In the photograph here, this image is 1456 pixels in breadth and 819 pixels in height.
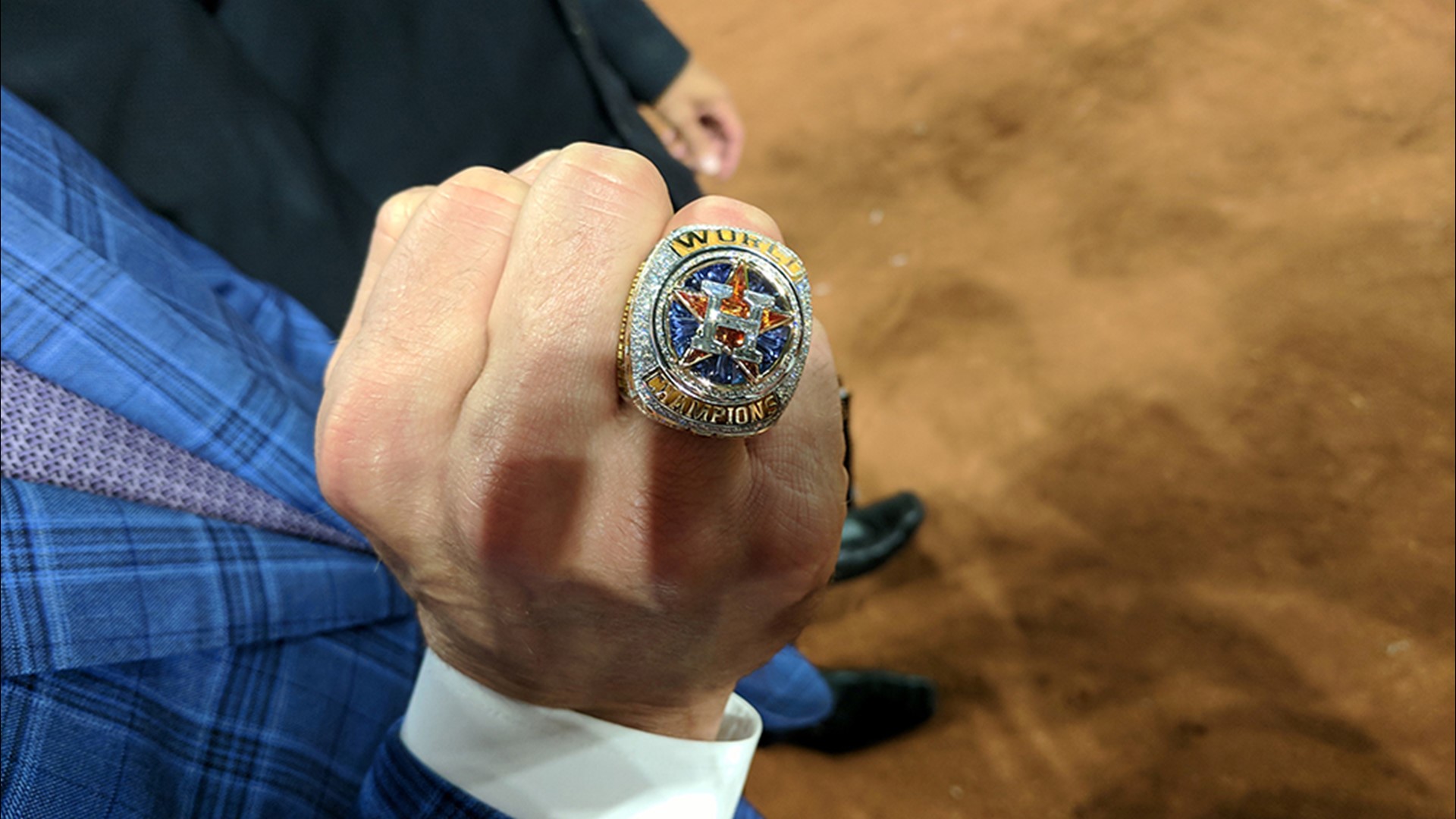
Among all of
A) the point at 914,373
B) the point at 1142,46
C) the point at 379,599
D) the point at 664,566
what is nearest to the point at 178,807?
the point at 379,599

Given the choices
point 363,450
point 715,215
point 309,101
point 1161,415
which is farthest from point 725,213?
point 1161,415

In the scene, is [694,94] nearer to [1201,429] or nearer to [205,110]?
[205,110]

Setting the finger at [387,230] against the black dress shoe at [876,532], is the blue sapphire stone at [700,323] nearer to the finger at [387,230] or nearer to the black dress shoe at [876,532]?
the finger at [387,230]

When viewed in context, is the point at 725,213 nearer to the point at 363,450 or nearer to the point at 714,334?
the point at 714,334

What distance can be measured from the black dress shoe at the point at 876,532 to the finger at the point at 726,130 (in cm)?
78

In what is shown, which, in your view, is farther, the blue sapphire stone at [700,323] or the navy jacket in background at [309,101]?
the navy jacket in background at [309,101]

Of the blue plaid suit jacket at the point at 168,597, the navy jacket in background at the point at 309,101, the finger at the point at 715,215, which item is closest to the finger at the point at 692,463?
the finger at the point at 715,215

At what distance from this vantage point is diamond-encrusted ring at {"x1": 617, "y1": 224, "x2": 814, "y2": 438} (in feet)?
1.24

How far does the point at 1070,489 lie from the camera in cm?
160

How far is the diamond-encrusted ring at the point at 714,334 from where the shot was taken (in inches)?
14.9

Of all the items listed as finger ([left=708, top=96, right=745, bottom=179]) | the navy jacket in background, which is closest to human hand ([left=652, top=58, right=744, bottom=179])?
finger ([left=708, top=96, right=745, bottom=179])

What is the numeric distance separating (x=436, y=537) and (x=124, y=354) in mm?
486

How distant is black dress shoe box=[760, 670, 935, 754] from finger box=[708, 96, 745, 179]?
1063mm

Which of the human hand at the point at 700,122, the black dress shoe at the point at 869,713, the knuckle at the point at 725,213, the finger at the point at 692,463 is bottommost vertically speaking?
the black dress shoe at the point at 869,713
